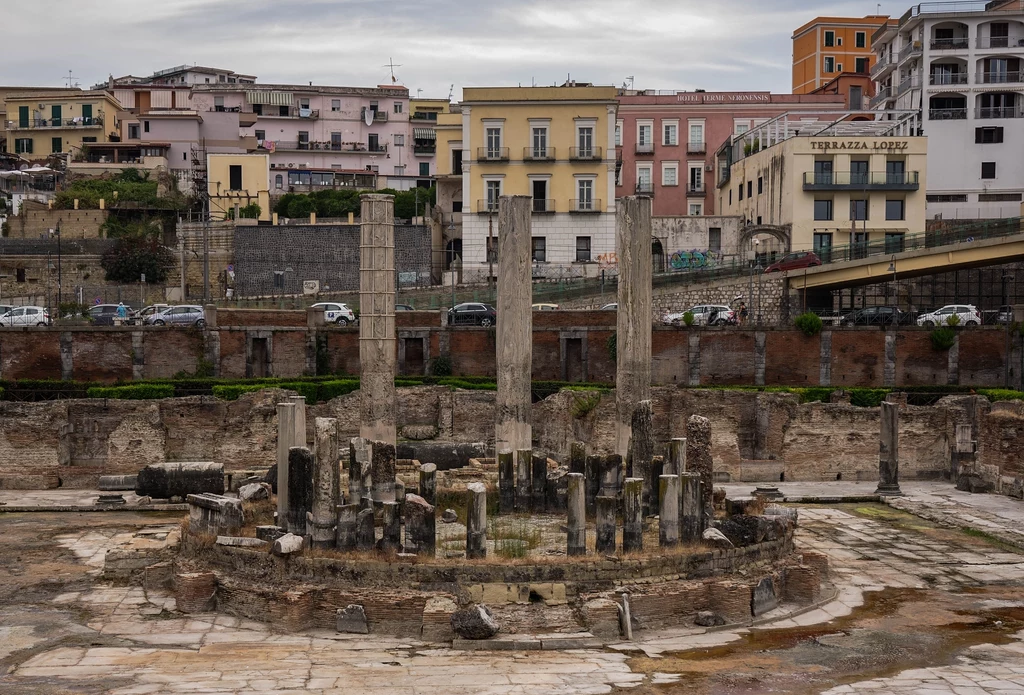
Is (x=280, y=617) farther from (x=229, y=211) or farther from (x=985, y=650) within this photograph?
(x=229, y=211)

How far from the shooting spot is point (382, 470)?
23844mm

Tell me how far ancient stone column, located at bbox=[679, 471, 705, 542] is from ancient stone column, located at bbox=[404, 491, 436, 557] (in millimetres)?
4178

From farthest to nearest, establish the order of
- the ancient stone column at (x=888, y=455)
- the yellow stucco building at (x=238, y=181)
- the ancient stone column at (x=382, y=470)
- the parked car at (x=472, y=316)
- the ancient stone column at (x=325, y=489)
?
the yellow stucco building at (x=238, y=181), the parked car at (x=472, y=316), the ancient stone column at (x=888, y=455), the ancient stone column at (x=382, y=470), the ancient stone column at (x=325, y=489)

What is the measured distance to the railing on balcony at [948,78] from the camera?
59.4 metres

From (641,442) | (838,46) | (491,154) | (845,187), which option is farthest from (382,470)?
(838,46)

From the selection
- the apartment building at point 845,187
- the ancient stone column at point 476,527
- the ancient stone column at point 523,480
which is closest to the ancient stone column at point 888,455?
the ancient stone column at point 523,480

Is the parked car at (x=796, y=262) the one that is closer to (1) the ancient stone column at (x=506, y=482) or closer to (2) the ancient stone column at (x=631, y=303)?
(2) the ancient stone column at (x=631, y=303)

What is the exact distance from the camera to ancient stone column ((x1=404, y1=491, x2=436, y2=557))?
19.8m

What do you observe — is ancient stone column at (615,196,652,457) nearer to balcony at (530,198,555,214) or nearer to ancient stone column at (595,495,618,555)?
ancient stone column at (595,495,618,555)

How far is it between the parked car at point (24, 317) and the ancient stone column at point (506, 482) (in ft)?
80.0

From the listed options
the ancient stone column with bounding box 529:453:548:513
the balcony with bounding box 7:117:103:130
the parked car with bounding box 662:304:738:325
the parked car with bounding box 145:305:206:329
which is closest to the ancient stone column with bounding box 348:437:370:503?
the ancient stone column with bounding box 529:453:548:513

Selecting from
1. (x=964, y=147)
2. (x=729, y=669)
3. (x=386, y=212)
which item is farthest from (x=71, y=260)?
(x=729, y=669)

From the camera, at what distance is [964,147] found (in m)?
58.6

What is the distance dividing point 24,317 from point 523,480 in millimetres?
26064
